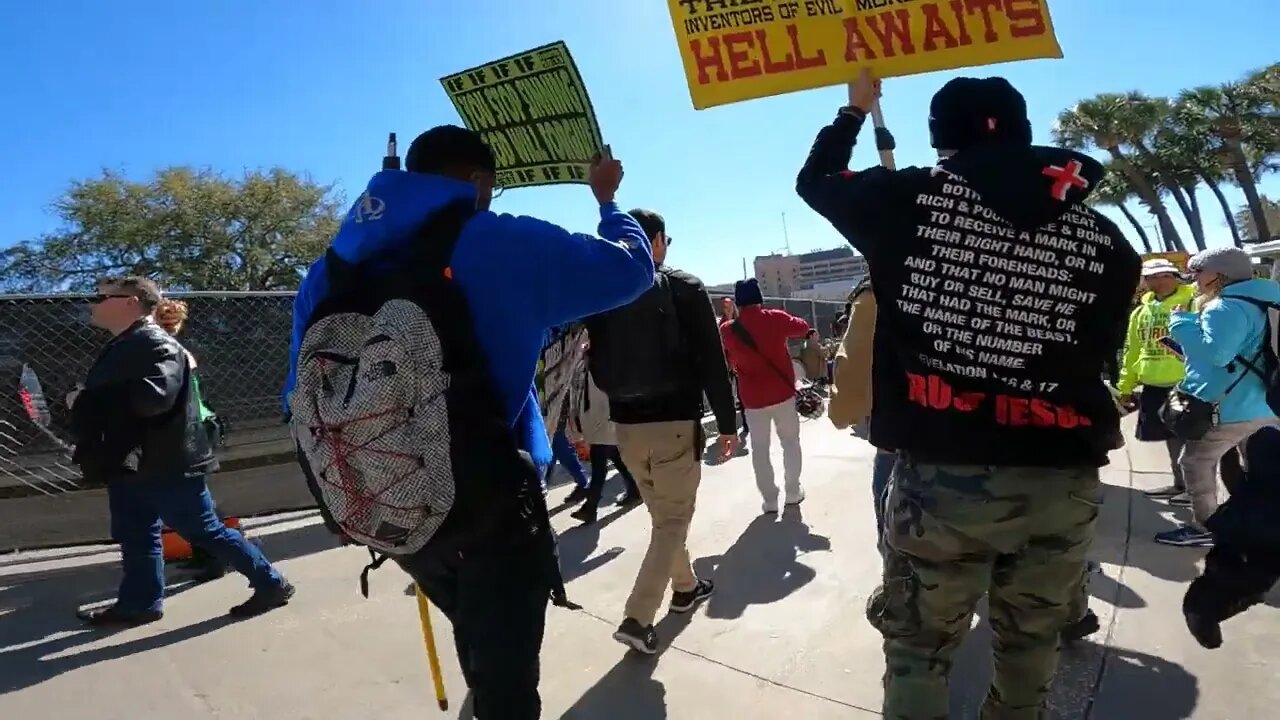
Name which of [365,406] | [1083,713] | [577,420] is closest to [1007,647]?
[1083,713]

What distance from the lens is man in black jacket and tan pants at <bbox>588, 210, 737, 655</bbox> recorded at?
335 cm

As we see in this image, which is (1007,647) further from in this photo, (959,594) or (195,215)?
(195,215)

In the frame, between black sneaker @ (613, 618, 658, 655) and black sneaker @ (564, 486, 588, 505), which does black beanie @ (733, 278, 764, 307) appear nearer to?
black sneaker @ (564, 486, 588, 505)

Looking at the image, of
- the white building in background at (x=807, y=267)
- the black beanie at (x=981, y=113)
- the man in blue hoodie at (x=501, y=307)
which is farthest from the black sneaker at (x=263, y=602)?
the white building in background at (x=807, y=267)

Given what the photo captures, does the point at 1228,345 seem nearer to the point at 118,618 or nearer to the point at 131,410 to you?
the point at 131,410

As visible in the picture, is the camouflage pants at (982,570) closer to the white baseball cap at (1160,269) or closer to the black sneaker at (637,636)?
the black sneaker at (637,636)

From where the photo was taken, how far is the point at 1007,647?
189 centimetres

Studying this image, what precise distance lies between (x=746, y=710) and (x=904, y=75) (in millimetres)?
2256

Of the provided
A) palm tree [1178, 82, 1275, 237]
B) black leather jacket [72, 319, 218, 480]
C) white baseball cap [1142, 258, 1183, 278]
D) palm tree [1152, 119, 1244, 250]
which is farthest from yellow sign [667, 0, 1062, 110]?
palm tree [1152, 119, 1244, 250]

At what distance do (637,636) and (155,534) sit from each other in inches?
105

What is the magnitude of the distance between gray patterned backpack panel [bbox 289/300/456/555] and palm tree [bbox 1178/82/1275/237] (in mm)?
35463

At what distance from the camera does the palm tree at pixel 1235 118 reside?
29.6 meters

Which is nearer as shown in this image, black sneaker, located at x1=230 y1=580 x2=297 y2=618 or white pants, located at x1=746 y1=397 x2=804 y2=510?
black sneaker, located at x1=230 y1=580 x2=297 y2=618

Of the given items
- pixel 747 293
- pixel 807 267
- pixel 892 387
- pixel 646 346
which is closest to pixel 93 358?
pixel 747 293
